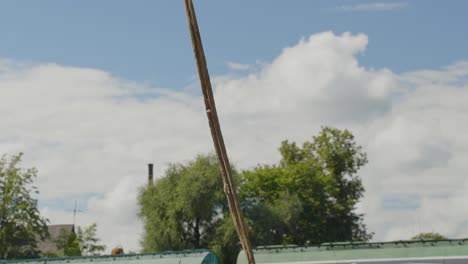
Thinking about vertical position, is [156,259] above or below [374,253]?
above

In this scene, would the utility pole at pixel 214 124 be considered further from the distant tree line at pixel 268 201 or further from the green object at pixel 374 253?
the distant tree line at pixel 268 201

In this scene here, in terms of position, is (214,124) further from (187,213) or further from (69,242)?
(69,242)

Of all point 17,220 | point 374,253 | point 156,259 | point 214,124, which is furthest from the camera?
point 17,220

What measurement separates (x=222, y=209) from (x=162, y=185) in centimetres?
699

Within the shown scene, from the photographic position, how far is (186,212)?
64812mm

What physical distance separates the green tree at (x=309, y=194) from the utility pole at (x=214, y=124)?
6270 centimetres

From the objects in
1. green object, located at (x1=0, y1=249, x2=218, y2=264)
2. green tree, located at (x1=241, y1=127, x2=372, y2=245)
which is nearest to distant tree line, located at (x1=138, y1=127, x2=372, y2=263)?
green tree, located at (x1=241, y1=127, x2=372, y2=245)

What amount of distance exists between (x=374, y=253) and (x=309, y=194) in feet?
175

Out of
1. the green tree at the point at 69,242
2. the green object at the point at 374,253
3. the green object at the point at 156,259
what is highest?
the green tree at the point at 69,242

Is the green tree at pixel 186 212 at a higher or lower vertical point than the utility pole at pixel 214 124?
higher

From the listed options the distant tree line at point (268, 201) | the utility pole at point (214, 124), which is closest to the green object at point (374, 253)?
the utility pole at point (214, 124)

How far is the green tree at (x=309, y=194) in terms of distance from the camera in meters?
70.8

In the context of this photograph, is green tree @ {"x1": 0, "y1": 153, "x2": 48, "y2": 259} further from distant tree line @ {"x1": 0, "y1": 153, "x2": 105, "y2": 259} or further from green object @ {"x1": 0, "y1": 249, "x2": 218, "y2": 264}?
green object @ {"x1": 0, "y1": 249, "x2": 218, "y2": 264}

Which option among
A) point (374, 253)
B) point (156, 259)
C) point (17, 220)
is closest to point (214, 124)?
point (374, 253)
